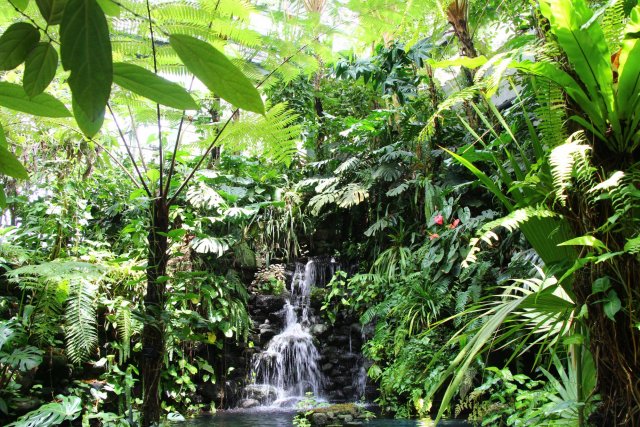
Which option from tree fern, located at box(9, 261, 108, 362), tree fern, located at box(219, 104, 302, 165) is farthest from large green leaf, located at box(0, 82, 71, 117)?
tree fern, located at box(9, 261, 108, 362)

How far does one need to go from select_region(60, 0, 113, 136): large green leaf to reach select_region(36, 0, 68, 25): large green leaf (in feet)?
0.10

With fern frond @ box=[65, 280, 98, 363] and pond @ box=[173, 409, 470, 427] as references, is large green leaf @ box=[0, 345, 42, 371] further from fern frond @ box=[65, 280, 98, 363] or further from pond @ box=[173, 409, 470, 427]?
pond @ box=[173, 409, 470, 427]

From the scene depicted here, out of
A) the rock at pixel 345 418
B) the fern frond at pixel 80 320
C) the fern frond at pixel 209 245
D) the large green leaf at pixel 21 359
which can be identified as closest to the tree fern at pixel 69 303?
the fern frond at pixel 80 320

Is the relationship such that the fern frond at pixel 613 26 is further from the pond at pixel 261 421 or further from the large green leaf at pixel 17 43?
the pond at pixel 261 421

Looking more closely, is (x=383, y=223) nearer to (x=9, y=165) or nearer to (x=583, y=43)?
(x=583, y=43)

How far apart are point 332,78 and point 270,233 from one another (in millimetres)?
3296

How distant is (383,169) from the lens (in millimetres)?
5438

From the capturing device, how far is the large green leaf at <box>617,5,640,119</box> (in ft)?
4.30

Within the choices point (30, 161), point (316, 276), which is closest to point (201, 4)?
point (30, 161)

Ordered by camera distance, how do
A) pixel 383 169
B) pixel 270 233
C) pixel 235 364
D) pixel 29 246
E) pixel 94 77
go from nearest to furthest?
pixel 94 77 → pixel 29 246 → pixel 235 364 → pixel 383 169 → pixel 270 233

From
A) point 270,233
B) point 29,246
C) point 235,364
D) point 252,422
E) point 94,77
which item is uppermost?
point 270,233

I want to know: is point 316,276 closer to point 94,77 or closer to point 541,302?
point 541,302

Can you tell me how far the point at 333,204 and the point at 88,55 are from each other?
20.2ft

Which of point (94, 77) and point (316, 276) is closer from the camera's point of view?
point (94, 77)
